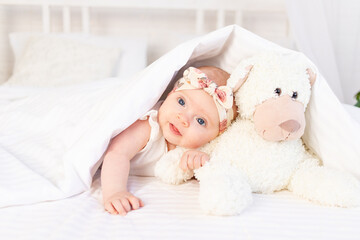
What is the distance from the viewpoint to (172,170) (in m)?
0.97

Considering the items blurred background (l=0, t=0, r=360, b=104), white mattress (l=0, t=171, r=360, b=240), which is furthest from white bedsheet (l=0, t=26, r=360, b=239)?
blurred background (l=0, t=0, r=360, b=104)

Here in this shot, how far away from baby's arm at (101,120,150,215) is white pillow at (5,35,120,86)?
1.25m

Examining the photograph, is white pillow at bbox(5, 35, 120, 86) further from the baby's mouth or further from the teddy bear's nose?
the teddy bear's nose

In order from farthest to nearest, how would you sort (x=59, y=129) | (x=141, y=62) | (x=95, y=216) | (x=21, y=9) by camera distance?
(x=21, y=9) < (x=141, y=62) < (x=59, y=129) < (x=95, y=216)

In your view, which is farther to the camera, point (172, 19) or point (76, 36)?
point (172, 19)

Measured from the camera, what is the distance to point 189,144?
3.18 ft

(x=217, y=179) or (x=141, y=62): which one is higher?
(x=217, y=179)

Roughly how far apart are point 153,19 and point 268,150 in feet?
6.34

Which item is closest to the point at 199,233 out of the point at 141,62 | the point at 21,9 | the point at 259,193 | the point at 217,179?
the point at 217,179

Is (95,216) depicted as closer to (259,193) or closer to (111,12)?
(259,193)

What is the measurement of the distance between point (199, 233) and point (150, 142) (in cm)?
34

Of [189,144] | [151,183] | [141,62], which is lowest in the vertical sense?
[141,62]

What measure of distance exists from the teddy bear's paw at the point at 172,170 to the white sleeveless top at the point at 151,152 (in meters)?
0.03

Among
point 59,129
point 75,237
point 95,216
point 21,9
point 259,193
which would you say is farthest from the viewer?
point 21,9
